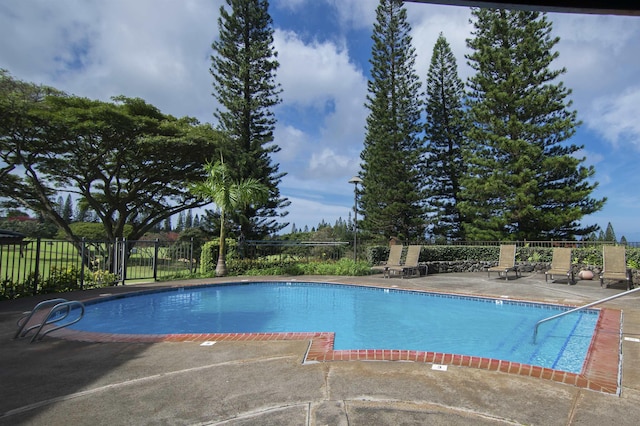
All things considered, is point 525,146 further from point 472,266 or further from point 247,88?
point 247,88

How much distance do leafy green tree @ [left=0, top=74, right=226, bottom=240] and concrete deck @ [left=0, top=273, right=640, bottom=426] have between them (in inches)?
510

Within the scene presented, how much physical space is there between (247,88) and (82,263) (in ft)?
39.3

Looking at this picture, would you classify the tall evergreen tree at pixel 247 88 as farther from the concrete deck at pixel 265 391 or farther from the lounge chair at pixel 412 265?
the concrete deck at pixel 265 391

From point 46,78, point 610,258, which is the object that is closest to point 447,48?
point 610,258

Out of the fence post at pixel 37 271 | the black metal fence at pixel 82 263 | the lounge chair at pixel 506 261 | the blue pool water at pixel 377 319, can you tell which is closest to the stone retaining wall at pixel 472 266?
the lounge chair at pixel 506 261

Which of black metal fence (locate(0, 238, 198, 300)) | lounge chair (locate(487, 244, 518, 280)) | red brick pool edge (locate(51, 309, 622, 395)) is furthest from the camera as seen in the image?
lounge chair (locate(487, 244, 518, 280))

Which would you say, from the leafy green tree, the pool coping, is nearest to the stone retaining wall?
the pool coping

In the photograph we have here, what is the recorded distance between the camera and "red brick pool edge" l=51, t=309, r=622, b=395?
276 cm

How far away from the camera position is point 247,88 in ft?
56.8

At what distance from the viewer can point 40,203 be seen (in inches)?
693

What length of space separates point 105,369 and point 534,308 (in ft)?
21.0

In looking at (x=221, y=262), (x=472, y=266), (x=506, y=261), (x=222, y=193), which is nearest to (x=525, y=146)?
(x=472, y=266)

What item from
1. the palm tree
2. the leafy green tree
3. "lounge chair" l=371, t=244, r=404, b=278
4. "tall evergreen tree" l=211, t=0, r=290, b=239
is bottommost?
"lounge chair" l=371, t=244, r=404, b=278

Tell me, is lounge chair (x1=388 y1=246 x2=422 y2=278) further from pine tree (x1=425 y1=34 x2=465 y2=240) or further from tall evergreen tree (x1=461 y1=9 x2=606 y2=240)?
pine tree (x1=425 y1=34 x2=465 y2=240)
